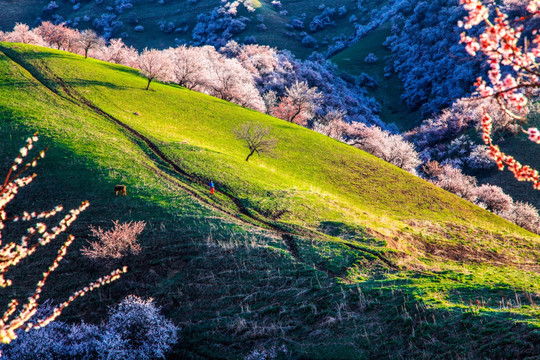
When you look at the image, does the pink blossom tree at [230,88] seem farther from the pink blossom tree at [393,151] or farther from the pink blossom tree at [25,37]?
the pink blossom tree at [25,37]

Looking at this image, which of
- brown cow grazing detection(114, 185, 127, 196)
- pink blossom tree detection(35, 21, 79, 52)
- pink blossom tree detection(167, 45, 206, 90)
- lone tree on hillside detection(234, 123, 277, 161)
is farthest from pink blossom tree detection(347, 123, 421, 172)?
pink blossom tree detection(35, 21, 79, 52)

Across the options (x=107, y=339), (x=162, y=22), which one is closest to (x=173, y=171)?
(x=107, y=339)

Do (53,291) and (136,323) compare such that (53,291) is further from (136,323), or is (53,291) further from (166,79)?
(166,79)

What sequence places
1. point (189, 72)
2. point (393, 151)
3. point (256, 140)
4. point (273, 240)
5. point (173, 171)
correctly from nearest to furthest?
point (273, 240) < point (173, 171) < point (256, 140) < point (393, 151) < point (189, 72)

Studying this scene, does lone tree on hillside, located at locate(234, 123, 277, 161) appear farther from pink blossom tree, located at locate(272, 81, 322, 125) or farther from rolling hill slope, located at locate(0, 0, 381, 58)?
rolling hill slope, located at locate(0, 0, 381, 58)

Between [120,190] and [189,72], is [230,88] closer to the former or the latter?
[189,72]

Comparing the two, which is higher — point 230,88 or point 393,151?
point 230,88

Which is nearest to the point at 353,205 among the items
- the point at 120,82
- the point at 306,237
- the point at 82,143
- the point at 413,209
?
the point at 413,209

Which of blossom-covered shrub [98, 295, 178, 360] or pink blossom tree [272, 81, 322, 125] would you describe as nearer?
blossom-covered shrub [98, 295, 178, 360]

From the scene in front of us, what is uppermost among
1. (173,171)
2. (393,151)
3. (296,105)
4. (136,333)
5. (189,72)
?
(189,72)
